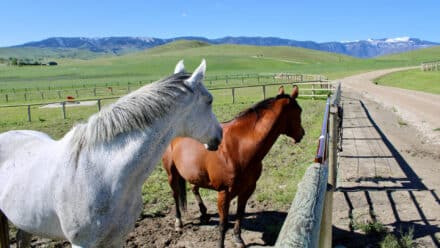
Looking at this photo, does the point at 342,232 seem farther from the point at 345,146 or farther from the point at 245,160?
A: the point at 345,146

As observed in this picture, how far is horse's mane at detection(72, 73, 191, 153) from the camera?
264 cm

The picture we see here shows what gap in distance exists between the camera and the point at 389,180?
685cm

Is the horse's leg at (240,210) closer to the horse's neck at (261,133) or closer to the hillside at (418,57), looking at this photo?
the horse's neck at (261,133)

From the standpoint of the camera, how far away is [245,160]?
14.3 feet

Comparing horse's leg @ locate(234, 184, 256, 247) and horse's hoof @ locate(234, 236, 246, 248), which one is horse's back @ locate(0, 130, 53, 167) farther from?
horse's hoof @ locate(234, 236, 246, 248)

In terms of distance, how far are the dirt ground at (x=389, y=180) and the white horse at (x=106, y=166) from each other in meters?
2.89

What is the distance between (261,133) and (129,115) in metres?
2.14

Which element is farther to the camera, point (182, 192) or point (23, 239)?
point (182, 192)

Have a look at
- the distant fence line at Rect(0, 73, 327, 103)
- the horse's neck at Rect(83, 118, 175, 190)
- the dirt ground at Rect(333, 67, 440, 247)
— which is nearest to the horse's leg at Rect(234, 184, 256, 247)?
the dirt ground at Rect(333, 67, 440, 247)

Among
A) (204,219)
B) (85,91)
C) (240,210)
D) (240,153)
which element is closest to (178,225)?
(204,219)

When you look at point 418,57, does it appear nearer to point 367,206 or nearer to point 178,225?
point 367,206

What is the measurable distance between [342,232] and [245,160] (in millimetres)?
1703

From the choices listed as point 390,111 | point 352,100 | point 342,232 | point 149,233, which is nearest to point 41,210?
point 149,233

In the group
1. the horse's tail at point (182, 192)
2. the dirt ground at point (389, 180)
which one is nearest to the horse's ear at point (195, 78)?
the horse's tail at point (182, 192)
